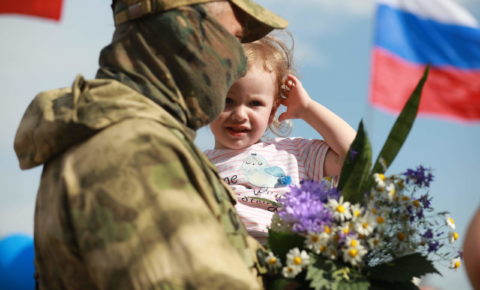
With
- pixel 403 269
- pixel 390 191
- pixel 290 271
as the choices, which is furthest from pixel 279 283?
pixel 390 191

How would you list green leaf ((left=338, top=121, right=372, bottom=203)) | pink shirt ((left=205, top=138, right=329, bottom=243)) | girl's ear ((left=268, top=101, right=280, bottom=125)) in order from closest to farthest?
1. green leaf ((left=338, top=121, right=372, bottom=203))
2. pink shirt ((left=205, top=138, right=329, bottom=243))
3. girl's ear ((left=268, top=101, right=280, bottom=125))

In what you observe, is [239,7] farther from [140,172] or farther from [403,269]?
[403,269]

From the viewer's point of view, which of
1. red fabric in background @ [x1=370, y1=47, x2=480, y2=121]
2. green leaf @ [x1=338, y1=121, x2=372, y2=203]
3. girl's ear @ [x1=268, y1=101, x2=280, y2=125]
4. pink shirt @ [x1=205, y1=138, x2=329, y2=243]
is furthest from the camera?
red fabric in background @ [x1=370, y1=47, x2=480, y2=121]

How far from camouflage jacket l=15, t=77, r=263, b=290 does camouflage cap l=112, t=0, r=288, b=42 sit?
0.43m

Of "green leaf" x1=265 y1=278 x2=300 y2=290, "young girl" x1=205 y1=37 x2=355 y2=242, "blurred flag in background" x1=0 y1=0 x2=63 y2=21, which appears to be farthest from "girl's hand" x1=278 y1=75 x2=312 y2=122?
"green leaf" x1=265 y1=278 x2=300 y2=290

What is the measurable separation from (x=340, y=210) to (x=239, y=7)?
107 centimetres

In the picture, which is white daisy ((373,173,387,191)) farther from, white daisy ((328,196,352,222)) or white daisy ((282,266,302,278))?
white daisy ((282,266,302,278))

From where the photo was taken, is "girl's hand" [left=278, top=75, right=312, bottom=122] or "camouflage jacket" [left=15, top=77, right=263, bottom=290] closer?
"camouflage jacket" [left=15, top=77, right=263, bottom=290]

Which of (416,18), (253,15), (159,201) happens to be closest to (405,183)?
(253,15)

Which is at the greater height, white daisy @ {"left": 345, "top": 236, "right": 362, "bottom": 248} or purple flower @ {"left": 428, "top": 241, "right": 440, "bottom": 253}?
white daisy @ {"left": 345, "top": 236, "right": 362, "bottom": 248}

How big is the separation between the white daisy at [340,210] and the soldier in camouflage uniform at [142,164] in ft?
1.23

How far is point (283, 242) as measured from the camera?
10.4ft

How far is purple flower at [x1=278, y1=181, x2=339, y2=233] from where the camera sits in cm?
311

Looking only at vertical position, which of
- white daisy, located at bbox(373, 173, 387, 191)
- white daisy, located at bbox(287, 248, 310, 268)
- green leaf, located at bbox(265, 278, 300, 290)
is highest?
white daisy, located at bbox(373, 173, 387, 191)
